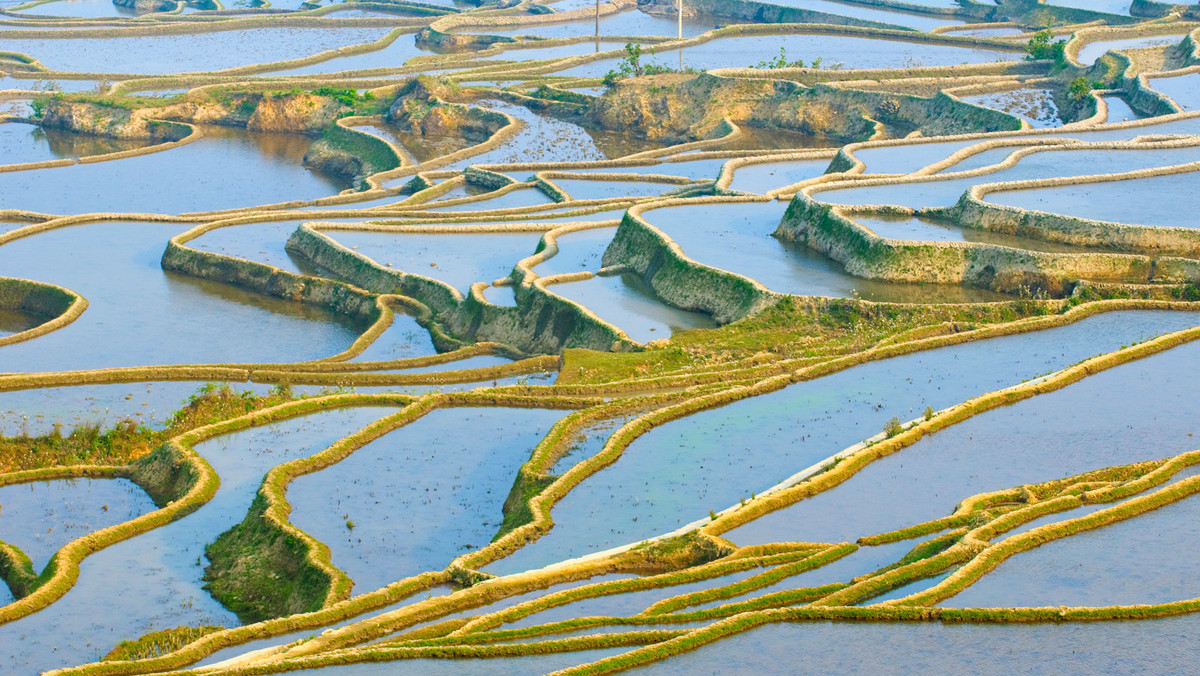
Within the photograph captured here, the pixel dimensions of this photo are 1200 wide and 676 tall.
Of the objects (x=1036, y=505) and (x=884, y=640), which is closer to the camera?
(x=884, y=640)

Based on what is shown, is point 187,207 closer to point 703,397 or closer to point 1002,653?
point 703,397

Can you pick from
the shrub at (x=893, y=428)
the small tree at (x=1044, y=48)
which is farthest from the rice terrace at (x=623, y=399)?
the small tree at (x=1044, y=48)

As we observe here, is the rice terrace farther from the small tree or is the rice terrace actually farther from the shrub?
the small tree

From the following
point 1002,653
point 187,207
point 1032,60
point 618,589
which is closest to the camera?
point 1002,653

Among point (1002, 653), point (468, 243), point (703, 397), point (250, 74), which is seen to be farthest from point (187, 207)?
point (1002, 653)

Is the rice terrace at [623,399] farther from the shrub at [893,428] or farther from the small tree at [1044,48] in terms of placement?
the small tree at [1044,48]

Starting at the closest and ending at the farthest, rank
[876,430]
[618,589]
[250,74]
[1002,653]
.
Answer: [1002,653] < [618,589] < [876,430] < [250,74]

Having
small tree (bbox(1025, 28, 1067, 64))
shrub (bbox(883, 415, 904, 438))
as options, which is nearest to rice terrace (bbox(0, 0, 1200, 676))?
shrub (bbox(883, 415, 904, 438))

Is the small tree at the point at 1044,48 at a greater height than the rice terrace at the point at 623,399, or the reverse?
the small tree at the point at 1044,48

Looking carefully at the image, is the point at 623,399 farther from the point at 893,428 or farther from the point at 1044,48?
the point at 1044,48
